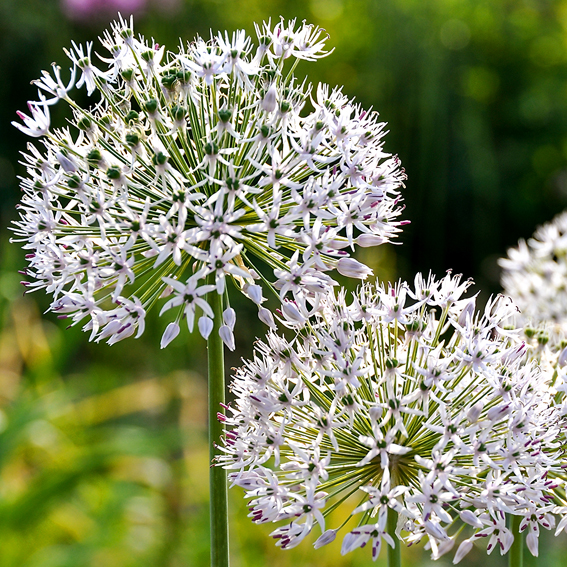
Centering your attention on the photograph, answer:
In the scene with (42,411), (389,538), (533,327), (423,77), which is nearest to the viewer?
(389,538)

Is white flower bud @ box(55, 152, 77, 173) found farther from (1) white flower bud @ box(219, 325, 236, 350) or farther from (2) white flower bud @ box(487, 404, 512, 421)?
(2) white flower bud @ box(487, 404, 512, 421)

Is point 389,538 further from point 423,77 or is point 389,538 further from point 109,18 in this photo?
point 423,77

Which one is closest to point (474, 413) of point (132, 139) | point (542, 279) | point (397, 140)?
point (132, 139)

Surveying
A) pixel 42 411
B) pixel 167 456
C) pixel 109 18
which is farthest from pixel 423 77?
pixel 42 411

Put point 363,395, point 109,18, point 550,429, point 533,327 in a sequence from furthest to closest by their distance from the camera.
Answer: point 109,18
point 533,327
point 363,395
point 550,429

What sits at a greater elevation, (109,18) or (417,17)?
(417,17)

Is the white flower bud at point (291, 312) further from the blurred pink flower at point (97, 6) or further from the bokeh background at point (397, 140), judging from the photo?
the blurred pink flower at point (97, 6)

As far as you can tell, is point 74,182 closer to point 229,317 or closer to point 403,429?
point 229,317
